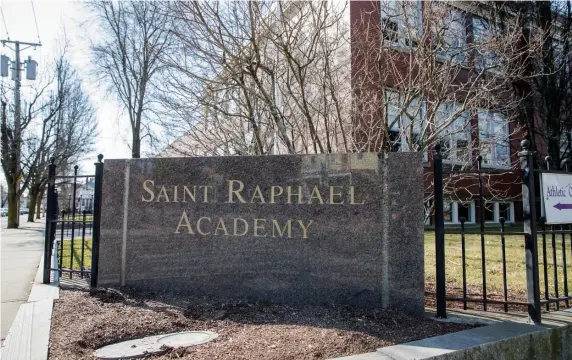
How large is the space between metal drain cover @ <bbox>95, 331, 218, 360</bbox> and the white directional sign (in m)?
3.37

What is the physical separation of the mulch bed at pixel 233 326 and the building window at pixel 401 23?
13.5ft

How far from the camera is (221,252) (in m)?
4.71

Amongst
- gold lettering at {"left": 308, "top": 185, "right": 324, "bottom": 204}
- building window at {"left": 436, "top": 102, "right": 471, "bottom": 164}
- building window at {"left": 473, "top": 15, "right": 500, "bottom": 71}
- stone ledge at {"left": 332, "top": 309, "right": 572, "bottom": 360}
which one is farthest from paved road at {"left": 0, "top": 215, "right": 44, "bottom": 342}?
building window at {"left": 473, "top": 15, "right": 500, "bottom": 71}

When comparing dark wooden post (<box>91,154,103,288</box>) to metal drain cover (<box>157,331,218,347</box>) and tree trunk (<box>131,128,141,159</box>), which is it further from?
tree trunk (<box>131,128,141,159</box>)

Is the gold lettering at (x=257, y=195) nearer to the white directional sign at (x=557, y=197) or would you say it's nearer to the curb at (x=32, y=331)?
the curb at (x=32, y=331)

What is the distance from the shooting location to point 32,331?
3.60m

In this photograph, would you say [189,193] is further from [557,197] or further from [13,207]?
[13,207]

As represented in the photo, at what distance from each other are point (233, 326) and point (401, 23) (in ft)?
17.2

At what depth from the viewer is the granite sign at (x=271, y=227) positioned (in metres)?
4.20

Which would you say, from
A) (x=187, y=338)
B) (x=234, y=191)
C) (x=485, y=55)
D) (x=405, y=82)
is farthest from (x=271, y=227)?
(x=485, y=55)

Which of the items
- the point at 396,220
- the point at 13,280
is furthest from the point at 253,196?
the point at 13,280

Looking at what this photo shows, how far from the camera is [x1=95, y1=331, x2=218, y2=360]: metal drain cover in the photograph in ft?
10.4

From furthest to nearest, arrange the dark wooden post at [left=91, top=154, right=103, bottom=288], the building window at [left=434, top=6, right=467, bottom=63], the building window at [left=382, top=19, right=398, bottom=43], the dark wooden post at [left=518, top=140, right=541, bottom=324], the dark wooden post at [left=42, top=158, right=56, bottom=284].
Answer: the building window at [left=382, top=19, right=398, bottom=43], the building window at [left=434, top=6, right=467, bottom=63], the dark wooden post at [left=42, top=158, right=56, bottom=284], the dark wooden post at [left=91, top=154, right=103, bottom=288], the dark wooden post at [left=518, top=140, right=541, bottom=324]

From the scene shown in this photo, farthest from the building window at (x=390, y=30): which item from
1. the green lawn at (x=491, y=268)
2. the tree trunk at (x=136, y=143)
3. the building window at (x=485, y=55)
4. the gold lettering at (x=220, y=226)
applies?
the tree trunk at (x=136, y=143)
